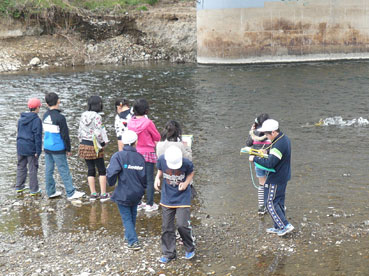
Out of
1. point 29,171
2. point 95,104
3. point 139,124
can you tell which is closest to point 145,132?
point 139,124

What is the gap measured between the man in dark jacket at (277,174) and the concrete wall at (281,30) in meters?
24.3

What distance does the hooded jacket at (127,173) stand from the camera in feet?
21.0

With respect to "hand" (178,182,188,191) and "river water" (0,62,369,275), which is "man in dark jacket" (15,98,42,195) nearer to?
"river water" (0,62,369,275)

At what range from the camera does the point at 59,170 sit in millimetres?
8422

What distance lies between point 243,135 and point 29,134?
6573 mm

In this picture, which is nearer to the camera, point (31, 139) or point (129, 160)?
point (129, 160)

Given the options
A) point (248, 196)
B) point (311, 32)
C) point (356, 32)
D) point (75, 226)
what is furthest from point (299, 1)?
point (75, 226)

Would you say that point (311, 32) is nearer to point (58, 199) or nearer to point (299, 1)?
point (299, 1)

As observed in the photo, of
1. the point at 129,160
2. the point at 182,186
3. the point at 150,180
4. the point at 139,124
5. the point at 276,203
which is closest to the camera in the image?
the point at 182,186

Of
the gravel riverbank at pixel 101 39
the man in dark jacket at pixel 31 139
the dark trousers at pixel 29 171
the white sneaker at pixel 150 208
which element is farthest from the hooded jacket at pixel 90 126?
the gravel riverbank at pixel 101 39

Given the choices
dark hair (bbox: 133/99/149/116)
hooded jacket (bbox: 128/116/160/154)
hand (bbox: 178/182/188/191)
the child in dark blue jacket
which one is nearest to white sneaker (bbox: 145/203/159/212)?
hooded jacket (bbox: 128/116/160/154)

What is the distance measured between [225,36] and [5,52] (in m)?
14.1

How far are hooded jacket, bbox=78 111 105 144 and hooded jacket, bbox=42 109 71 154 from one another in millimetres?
304

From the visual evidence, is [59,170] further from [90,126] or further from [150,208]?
[150,208]
